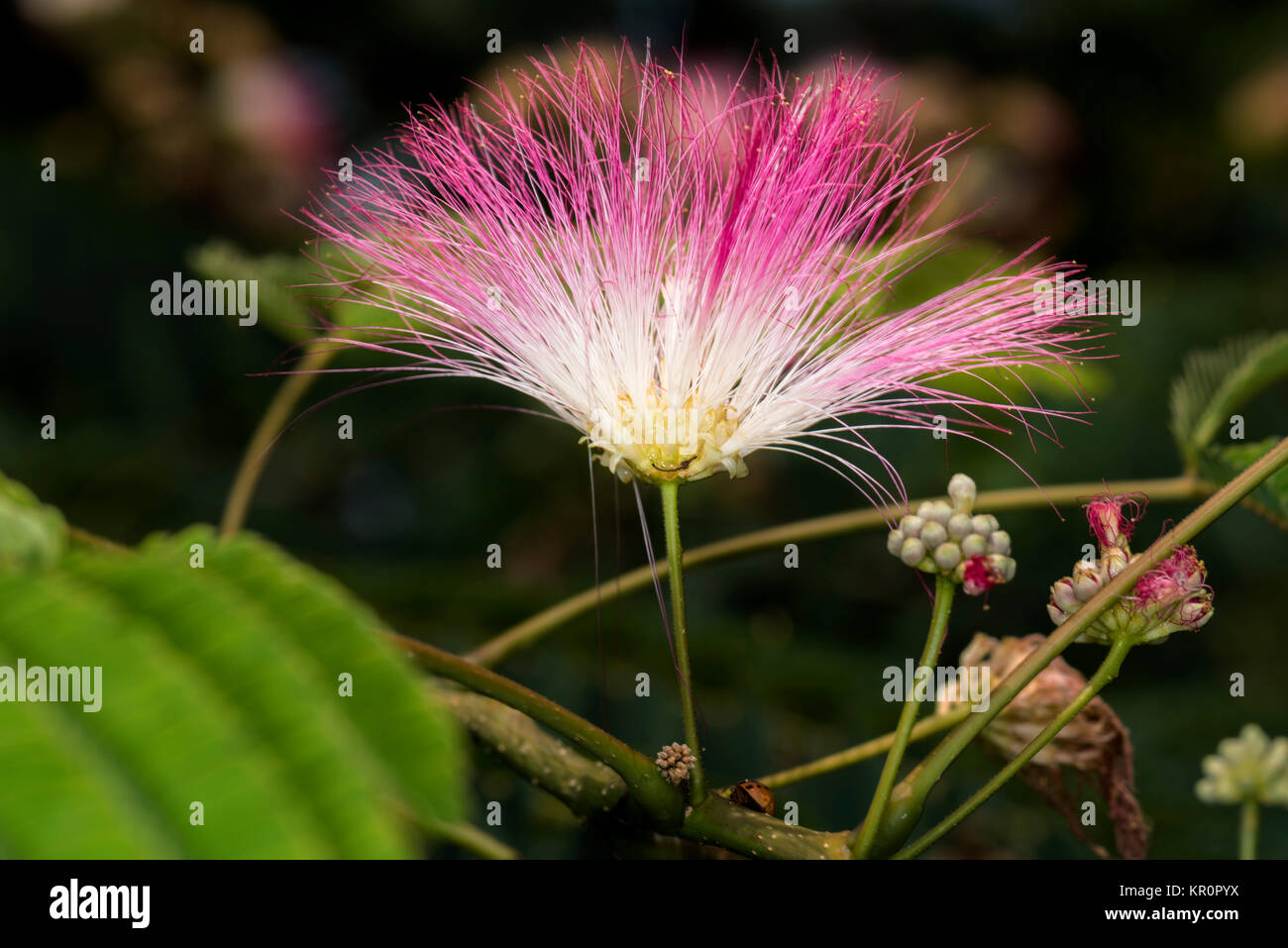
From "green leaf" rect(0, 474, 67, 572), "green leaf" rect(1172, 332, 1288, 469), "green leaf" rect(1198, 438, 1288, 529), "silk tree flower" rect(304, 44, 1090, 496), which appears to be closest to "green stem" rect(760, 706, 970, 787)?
"silk tree flower" rect(304, 44, 1090, 496)

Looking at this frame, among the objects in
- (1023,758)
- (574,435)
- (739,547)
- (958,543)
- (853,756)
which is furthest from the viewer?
(574,435)

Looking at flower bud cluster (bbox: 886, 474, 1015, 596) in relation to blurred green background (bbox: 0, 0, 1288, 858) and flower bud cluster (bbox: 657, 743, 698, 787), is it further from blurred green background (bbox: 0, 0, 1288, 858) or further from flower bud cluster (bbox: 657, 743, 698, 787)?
blurred green background (bbox: 0, 0, 1288, 858)

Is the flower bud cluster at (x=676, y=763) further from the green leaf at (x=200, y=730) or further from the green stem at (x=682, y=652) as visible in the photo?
the green leaf at (x=200, y=730)

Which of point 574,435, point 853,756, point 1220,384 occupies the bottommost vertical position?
point 853,756

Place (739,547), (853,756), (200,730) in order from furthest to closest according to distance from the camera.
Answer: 1. (739,547)
2. (853,756)
3. (200,730)

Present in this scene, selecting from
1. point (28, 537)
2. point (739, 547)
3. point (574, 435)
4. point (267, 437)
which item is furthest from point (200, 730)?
point (574, 435)

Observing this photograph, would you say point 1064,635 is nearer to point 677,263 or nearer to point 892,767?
point 892,767

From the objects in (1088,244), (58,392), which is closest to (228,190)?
(58,392)

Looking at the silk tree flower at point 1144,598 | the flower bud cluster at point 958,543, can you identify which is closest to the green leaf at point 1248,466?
the silk tree flower at point 1144,598
